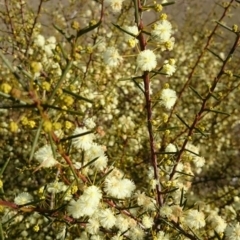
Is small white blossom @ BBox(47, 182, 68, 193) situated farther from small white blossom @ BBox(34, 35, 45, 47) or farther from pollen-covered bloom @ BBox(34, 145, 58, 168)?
small white blossom @ BBox(34, 35, 45, 47)

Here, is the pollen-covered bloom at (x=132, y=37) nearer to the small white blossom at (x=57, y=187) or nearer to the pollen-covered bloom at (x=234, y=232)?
the small white blossom at (x=57, y=187)

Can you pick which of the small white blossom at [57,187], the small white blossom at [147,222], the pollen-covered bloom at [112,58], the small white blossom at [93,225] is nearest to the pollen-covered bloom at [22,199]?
the small white blossom at [57,187]

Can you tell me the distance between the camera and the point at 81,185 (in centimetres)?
147

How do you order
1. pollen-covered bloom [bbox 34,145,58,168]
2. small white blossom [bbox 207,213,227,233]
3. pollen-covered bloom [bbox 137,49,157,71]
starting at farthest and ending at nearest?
small white blossom [bbox 207,213,227,233], pollen-covered bloom [bbox 137,49,157,71], pollen-covered bloom [bbox 34,145,58,168]

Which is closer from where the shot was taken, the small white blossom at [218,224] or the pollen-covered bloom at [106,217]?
the pollen-covered bloom at [106,217]

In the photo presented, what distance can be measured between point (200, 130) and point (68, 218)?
745mm

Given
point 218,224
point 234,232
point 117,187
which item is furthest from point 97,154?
point 218,224

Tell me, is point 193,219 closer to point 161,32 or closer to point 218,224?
point 218,224

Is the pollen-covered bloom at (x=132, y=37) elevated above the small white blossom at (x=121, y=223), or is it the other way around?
the pollen-covered bloom at (x=132, y=37)

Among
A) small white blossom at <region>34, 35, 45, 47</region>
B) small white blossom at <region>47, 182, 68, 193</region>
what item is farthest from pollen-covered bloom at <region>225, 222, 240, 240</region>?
small white blossom at <region>34, 35, 45, 47</region>

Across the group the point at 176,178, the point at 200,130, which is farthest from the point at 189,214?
the point at 200,130

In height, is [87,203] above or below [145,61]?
below

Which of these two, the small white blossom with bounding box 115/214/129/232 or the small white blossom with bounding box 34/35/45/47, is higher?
the small white blossom with bounding box 34/35/45/47

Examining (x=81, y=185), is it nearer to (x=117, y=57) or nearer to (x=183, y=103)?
(x=117, y=57)
